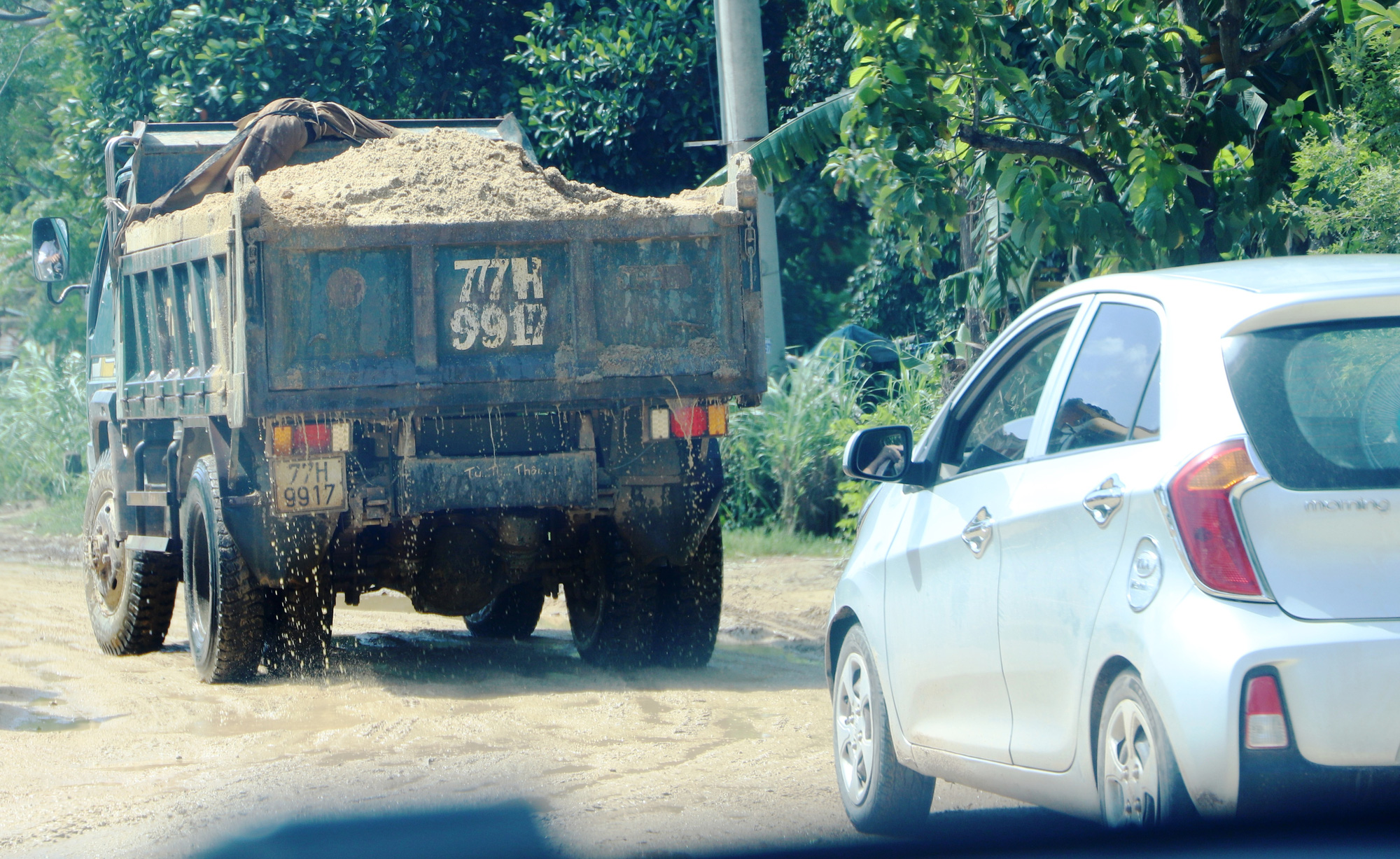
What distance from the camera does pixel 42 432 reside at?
19109 millimetres

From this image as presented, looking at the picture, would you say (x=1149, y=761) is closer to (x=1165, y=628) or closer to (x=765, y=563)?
(x=1165, y=628)

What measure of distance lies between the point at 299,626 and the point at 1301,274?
573 centimetres

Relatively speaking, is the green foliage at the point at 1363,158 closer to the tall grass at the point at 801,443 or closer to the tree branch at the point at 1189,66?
the tree branch at the point at 1189,66

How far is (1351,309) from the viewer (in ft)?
11.1

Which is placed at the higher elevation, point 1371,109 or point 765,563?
point 1371,109

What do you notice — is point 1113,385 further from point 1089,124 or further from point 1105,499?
point 1089,124

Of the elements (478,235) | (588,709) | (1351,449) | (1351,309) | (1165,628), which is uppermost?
(478,235)

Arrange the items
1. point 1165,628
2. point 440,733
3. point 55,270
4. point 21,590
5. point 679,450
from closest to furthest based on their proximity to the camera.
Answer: point 1165,628 → point 440,733 → point 679,450 → point 55,270 → point 21,590

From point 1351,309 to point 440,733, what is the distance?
4.42 metres

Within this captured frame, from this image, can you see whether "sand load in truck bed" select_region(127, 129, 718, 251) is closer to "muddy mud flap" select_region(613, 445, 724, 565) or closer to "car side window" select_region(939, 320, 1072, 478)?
"muddy mud flap" select_region(613, 445, 724, 565)

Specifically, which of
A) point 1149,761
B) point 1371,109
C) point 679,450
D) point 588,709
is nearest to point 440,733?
point 588,709

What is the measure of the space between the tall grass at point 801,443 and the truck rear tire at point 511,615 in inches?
149

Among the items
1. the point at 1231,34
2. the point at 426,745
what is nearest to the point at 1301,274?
the point at 426,745

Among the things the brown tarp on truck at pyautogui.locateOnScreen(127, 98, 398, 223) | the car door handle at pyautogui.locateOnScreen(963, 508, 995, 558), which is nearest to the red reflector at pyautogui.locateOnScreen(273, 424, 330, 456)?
the brown tarp on truck at pyautogui.locateOnScreen(127, 98, 398, 223)
